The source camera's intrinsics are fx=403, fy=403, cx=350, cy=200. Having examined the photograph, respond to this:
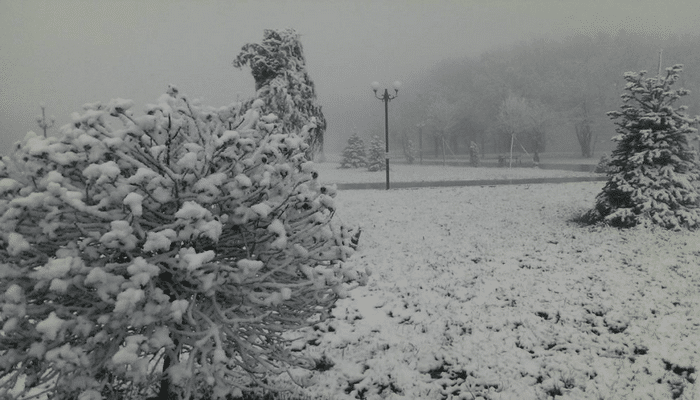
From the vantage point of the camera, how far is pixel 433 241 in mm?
10430

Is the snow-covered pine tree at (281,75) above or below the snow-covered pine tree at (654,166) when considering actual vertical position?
above

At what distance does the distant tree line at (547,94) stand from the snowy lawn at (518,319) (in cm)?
2897

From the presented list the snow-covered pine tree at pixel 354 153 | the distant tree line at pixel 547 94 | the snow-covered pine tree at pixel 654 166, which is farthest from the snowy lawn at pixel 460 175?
the snow-covered pine tree at pixel 654 166

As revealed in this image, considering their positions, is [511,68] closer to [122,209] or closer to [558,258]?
[558,258]

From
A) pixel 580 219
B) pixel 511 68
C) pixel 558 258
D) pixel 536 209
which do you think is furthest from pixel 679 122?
pixel 511 68

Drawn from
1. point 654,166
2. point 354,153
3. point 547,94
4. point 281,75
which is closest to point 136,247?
point 281,75

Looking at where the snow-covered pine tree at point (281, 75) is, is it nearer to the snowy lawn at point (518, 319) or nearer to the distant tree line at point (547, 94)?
the snowy lawn at point (518, 319)

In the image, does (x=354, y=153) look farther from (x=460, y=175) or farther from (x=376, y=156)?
(x=460, y=175)

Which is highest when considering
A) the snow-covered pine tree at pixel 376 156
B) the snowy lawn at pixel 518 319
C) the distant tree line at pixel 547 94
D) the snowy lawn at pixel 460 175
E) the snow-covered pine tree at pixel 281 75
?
the distant tree line at pixel 547 94

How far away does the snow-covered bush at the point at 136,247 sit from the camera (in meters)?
2.66

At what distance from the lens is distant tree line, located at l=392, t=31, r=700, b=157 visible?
47.1 m

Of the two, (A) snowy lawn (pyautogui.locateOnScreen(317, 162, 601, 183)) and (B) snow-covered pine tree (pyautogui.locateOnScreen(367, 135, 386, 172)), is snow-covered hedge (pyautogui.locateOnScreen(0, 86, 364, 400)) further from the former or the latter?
(B) snow-covered pine tree (pyautogui.locateOnScreen(367, 135, 386, 172))

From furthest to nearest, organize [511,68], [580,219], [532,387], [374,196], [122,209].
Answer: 1. [511,68]
2. [374,196]
3. [580,219]
4. [532,387]
5. [122,209]

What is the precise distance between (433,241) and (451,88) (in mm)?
66243
